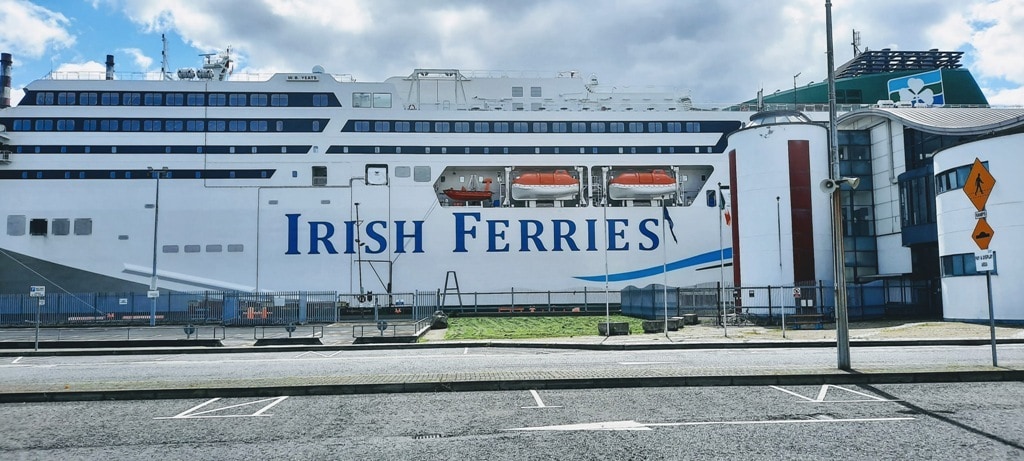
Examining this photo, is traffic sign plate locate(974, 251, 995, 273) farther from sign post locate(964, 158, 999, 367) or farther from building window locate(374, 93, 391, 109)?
building window locate(374, 93, 391, 109)

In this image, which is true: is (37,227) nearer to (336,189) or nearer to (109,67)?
(109,67)

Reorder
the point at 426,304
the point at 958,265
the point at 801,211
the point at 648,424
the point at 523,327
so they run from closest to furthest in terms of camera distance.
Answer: the point at 648,424 → the point at 958,265 → the point at 523,327 → the point at 801,211 → the point at 426,304

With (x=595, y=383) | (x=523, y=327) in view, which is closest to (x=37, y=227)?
(x=523, y=327)

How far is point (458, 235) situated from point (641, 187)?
10.5 meters

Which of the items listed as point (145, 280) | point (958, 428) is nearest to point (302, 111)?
point (145, 280)

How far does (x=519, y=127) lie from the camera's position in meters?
43.2

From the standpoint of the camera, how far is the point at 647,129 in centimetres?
4344

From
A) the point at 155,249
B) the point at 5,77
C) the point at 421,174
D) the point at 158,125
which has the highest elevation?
the point at 5,77

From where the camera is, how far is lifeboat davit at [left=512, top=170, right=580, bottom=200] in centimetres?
4134

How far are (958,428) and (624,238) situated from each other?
33.9 meters

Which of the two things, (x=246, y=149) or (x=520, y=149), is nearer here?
(x=246, y=149)

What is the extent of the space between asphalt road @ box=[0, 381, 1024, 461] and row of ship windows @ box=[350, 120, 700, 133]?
32.6m

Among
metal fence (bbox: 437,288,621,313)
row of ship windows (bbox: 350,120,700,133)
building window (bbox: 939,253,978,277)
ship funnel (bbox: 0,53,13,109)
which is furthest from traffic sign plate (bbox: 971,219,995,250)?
ship funnel (bbox: 0,53,13,109)

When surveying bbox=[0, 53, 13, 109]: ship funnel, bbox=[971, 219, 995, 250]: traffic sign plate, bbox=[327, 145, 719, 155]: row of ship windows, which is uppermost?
bbox=[0, 53, 13, 109]: ship funnel
